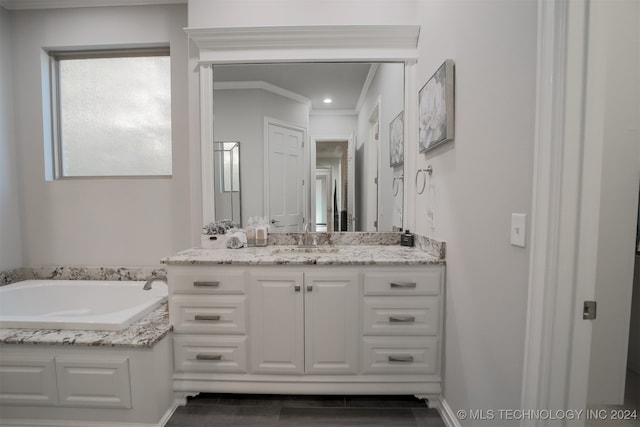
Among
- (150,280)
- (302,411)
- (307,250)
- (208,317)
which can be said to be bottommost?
(302,411)

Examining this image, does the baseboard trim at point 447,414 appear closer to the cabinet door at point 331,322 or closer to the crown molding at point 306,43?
the cabinet door at point 331,322

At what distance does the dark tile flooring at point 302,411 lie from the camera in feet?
4.87

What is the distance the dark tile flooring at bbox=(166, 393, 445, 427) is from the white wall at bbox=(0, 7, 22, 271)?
2028 millimetres

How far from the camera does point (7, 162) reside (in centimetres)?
218

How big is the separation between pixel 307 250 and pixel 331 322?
0.53 meters

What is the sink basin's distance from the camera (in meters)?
1.79

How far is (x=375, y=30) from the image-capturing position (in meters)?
1.90

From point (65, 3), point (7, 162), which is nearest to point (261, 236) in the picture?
point (7, 162)

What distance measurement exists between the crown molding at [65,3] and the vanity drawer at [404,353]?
2.87m

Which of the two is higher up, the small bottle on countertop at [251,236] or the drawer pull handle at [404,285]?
the small bottle on countertop at [251,236]

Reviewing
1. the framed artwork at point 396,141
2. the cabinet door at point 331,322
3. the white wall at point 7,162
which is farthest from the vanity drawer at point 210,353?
the white wall at point 7,162

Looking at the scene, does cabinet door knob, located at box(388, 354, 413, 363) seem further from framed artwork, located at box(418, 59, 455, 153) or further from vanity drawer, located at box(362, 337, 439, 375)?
framed artwork, located at box(418, 59, 455, 153)

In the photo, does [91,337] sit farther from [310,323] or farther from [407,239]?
[407,239]

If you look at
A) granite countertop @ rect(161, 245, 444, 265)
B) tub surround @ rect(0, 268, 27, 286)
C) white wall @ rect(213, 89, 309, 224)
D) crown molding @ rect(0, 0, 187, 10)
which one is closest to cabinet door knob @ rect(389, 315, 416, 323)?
granite countertop @ rect(161, 245, 444, 265)
